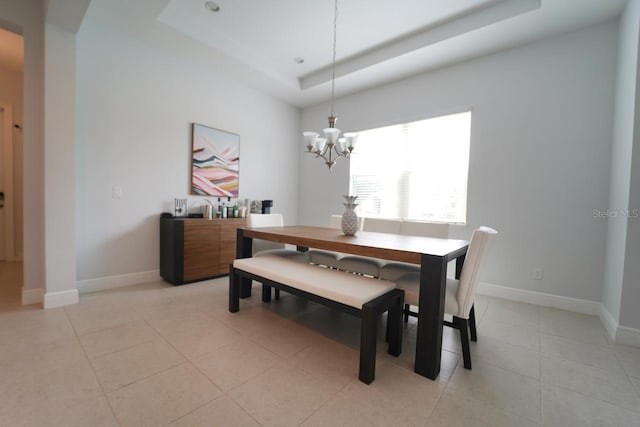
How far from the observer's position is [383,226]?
9.78ft

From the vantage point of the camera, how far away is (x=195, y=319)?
229cm

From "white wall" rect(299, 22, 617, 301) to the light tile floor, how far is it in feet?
2.10

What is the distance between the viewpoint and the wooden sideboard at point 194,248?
314cm

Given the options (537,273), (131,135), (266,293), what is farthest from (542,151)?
(131,135)

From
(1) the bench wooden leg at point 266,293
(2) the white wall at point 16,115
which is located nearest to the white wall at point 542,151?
(1) the bench wooden leg at point 266,293

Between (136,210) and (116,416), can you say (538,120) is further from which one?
(136,210)

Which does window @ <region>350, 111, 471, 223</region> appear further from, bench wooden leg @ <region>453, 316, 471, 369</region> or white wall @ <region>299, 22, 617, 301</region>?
bench wooden leg @ <region>453, 316, 471, 369</region>

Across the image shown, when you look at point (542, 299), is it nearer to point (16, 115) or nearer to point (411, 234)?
point (411, 234)

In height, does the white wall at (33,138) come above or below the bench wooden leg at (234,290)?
above

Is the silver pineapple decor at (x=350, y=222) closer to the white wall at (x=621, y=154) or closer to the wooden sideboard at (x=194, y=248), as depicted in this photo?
the wooden sideboard at (x=194, y=248)

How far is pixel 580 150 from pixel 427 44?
1.90 meters

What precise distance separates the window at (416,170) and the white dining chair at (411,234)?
0.93 meters

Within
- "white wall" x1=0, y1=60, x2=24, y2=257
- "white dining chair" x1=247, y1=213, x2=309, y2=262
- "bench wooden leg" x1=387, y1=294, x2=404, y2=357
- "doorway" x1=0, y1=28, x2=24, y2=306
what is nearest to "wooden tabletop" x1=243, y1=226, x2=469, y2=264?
"bench wooden leg" x1=387, y1=294, x2=404, y2=357

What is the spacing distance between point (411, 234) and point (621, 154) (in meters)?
1.85
